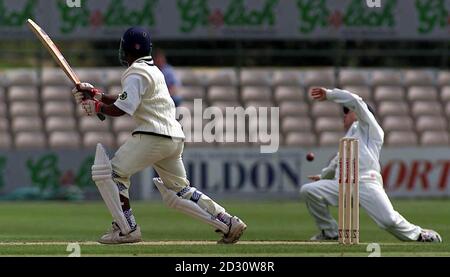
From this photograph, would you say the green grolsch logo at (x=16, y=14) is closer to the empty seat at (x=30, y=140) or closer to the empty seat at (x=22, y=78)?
the empty seat at (x=22, y=78)

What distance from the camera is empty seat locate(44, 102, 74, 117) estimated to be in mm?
22531

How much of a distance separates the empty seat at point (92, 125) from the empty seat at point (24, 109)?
3.00 ft

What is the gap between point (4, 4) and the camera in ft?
73.4

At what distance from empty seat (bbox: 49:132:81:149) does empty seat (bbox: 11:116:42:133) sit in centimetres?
39

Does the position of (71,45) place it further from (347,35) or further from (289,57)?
(347,35)

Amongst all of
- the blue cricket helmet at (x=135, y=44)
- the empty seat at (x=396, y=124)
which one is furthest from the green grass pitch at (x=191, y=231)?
the empty seat at (x=396, y=124)

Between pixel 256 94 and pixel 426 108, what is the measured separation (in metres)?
3.31

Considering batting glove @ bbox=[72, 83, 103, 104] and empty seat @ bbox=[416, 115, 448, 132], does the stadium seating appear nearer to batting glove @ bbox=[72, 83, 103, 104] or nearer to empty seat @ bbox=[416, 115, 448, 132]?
empty seat @ bbox=[416, 115, 448, 132]

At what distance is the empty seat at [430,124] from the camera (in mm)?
23125

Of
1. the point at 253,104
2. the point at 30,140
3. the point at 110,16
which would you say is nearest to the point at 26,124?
the point at 30,140

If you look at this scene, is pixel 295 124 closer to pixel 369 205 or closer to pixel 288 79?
pixel 288 79

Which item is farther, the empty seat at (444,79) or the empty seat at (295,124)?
the empty seat at (444,79)

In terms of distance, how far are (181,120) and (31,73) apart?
12.3 ft
